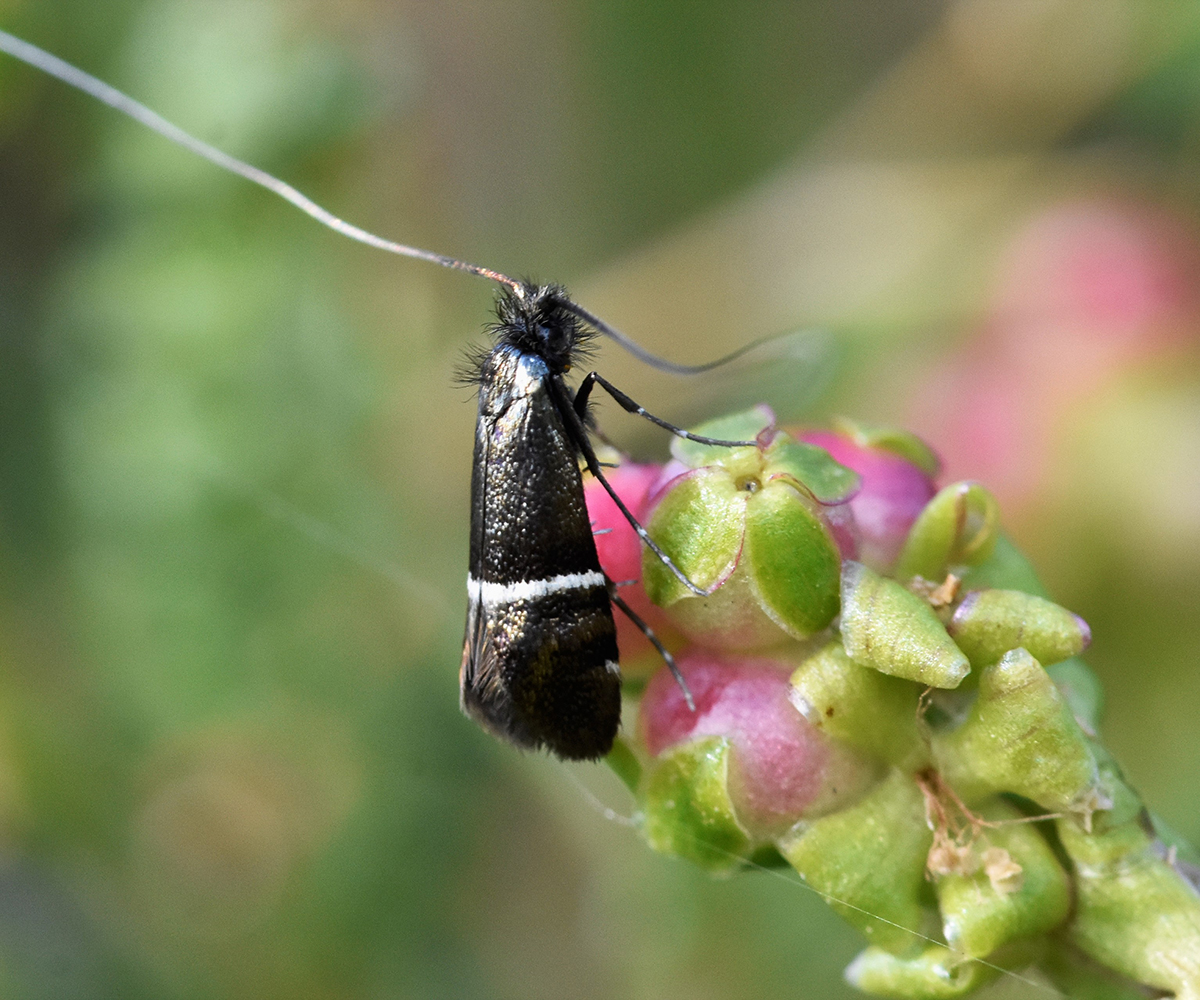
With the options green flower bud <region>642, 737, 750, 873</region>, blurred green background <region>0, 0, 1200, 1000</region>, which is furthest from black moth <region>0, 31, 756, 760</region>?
blurred green background <region>0, 0, 1200, 1000</region>

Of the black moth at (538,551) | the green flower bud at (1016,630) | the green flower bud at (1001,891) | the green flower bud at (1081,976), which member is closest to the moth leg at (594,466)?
the black moth at (538,551)

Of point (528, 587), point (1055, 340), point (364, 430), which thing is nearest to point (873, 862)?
point (528, 587)

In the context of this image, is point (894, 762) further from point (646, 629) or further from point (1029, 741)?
point (646, 629)

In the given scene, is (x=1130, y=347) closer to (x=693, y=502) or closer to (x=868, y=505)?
(x=868, y=505)

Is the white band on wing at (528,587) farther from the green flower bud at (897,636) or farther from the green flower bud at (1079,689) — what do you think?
the green flower bud at (1079,689)

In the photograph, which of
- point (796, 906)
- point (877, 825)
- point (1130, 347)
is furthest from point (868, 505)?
point (1130, 347)

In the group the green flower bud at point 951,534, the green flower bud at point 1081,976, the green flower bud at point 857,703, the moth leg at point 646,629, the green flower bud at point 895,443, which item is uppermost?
the green flower bud at point 895,443
